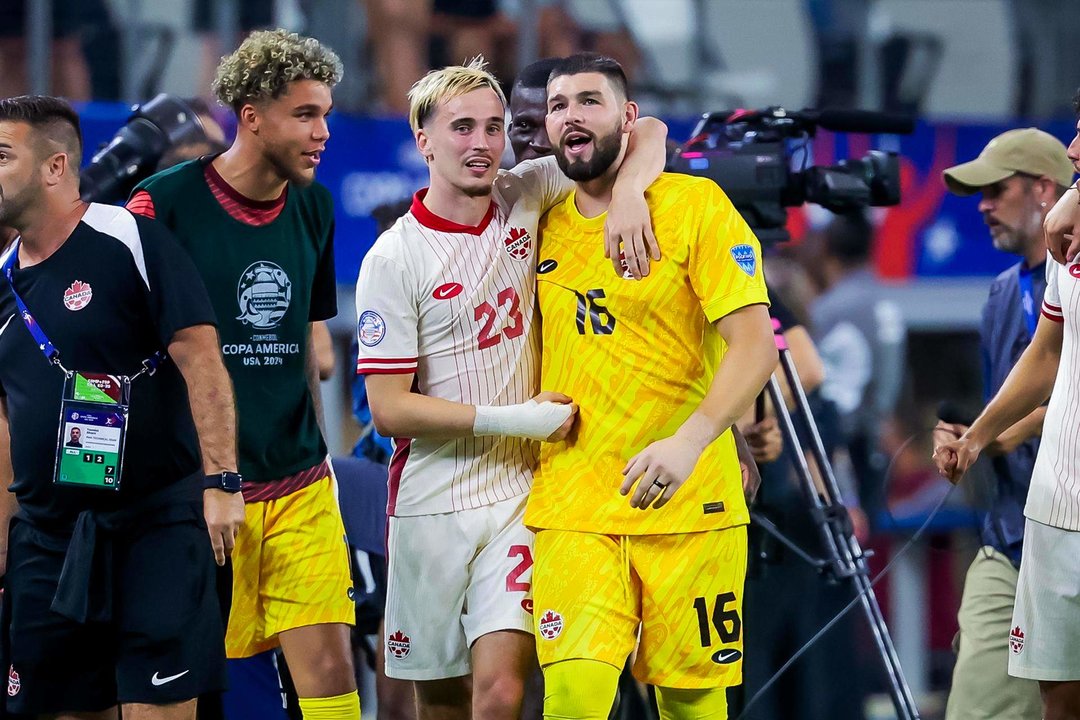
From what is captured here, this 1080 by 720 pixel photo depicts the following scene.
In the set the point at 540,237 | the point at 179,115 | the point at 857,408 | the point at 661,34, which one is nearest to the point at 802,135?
the point at 540,237

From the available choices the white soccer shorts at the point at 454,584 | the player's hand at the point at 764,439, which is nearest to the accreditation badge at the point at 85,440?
the white soccer shorts at the point at 454,584

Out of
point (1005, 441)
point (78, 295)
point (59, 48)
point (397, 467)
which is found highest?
point (59, 48)

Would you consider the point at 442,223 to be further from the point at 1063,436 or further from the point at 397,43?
the point at 397,43

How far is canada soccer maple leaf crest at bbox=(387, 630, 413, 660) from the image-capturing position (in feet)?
14.7

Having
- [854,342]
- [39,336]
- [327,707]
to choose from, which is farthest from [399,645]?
[854,342]

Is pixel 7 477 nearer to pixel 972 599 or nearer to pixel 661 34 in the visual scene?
pixel 972 599

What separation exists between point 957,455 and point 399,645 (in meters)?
1.60

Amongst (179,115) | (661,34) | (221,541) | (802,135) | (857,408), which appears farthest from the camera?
(661,34)

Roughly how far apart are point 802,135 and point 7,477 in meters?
2.57

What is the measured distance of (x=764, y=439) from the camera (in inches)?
223

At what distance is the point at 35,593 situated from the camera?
Answer: 4.37 meters

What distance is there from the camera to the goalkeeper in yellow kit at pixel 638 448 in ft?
13.7

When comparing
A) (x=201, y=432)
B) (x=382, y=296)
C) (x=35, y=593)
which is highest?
(x=382, y=296)

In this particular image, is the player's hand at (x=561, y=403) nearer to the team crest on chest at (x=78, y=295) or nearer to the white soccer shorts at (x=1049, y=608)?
the team crest on chest at (x=78, y=295)
